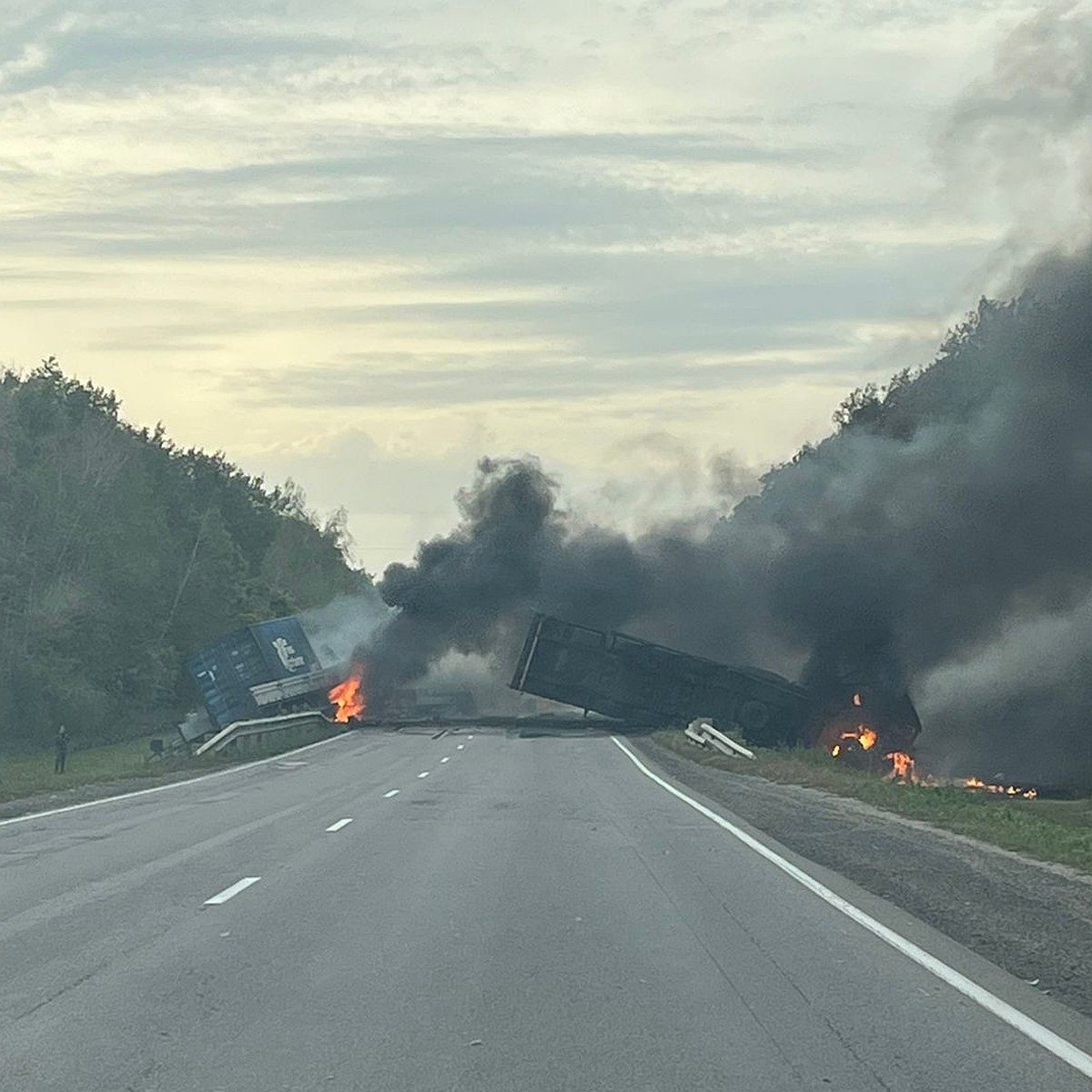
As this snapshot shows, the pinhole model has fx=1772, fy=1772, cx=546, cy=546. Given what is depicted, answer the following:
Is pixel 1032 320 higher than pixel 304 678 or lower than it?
higher

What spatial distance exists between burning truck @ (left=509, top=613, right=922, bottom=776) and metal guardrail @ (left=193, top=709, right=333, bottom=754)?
8.32 metres

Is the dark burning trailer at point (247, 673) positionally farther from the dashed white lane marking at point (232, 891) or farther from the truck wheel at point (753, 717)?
the dashed white lane marking at point (232, 891)

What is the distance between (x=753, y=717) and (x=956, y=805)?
1777 centimetres

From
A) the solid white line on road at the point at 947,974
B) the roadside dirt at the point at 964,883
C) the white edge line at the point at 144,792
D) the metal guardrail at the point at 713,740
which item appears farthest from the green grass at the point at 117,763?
the solid white line on road at the point at 947,974

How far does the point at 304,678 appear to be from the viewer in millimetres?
53062

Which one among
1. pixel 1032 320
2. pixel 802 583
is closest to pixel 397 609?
pixel 802 583

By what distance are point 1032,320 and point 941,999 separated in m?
33.9

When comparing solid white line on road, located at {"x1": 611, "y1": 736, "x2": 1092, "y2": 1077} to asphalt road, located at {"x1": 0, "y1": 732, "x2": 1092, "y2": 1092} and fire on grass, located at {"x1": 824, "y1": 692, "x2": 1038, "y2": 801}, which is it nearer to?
asphalt road, located at {"x1": 0, "y1": 732, "x2": 1092, "y2": 1092}

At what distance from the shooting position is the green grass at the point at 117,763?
31.9m

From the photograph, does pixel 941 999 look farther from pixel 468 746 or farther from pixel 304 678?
pixel 304 678

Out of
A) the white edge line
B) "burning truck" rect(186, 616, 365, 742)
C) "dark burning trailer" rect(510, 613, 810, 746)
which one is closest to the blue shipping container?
"burning truck" rect(186, 616, 365, 742)

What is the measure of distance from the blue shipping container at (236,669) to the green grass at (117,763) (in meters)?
1.39

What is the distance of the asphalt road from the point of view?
7.51 meters

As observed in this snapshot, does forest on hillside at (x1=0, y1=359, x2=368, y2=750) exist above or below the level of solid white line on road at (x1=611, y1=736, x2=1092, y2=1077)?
above
